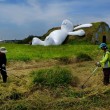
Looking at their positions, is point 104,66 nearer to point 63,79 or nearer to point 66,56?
point 63,79

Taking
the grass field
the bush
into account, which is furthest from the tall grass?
the bush

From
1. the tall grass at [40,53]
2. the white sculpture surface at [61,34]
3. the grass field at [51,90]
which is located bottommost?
the grass field at [51,90]

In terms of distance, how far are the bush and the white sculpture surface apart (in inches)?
757

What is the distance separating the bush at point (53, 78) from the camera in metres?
15.8

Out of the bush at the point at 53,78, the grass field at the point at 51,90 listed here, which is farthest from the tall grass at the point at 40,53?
the bush at the point at 53,78

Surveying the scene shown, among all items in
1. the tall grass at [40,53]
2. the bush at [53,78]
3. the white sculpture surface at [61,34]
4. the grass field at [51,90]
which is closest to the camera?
the grass field at [51,90]

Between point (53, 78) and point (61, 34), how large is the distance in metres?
22.1

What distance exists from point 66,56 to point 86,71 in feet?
16.7

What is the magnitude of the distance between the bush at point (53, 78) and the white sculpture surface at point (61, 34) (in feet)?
63.1

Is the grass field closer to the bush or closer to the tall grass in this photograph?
the bush

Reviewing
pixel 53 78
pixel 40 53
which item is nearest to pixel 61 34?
pixel 40 53

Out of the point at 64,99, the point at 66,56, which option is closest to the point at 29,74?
the point at 64,99

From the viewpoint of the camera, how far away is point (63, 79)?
53.0ft

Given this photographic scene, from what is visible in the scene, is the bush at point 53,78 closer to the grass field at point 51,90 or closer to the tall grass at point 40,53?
→ the grass field at point 51,90
